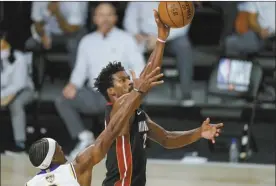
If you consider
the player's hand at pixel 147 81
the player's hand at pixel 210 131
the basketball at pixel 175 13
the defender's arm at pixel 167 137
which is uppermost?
the basketball at pixel 175 13

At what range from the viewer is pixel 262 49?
9430mm

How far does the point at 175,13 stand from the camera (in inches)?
204

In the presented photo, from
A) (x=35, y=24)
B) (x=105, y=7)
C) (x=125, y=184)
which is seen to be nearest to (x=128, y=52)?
(x=105, y=7)

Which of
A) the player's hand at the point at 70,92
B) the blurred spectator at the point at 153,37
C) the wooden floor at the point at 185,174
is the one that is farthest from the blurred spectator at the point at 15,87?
the blurred spectator at the point at 153,37

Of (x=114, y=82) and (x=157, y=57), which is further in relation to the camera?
(x=114, y=82)

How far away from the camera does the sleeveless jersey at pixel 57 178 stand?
4.46 m

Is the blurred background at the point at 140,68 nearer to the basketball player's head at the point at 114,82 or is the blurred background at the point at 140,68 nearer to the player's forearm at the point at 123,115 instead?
the basketball player's head at the point at 114,82

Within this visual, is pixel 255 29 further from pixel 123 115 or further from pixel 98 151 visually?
pixel 98 151

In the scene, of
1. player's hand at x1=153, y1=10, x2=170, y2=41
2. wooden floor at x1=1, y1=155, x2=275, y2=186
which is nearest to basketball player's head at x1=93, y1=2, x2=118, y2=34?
wooden floor at x1=1, y1=155, x2=275, y2=186

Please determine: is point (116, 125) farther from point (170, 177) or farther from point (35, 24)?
point (35, 24)

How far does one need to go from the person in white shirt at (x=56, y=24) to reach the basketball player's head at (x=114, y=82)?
4.31 m

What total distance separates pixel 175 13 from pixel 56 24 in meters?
4.79

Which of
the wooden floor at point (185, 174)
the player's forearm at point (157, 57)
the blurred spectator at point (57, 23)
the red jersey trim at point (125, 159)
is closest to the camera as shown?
the player's forearm at point (157, 57)

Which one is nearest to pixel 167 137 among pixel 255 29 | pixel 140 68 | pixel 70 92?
pixel 140 68
